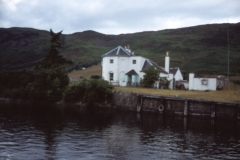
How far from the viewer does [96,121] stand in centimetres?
3600

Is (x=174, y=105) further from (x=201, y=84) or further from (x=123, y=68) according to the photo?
(x=123, y=68)

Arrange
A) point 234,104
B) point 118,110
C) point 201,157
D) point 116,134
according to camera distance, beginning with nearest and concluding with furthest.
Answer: point 201,157 < point 116,134 < point 234,104 < point 118,110

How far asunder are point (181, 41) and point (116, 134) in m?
166

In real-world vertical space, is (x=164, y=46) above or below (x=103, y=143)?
above

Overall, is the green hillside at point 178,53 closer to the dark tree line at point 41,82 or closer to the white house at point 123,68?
the white house at point 123,68

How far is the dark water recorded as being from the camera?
20422mm

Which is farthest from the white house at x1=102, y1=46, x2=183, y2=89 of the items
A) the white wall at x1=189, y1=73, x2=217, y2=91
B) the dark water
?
the dark water

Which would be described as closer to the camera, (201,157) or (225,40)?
(201,157)

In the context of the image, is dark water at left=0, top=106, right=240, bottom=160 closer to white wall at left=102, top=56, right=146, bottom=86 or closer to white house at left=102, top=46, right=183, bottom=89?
white house at left=102, top=46, right=183, bottom=89

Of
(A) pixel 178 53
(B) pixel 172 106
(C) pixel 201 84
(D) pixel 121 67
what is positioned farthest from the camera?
(A) pixel 178 53

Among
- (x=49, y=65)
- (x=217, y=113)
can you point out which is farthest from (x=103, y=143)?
(x=49, y=65)

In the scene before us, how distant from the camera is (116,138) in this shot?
26094mm

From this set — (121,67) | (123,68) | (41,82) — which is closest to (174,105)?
(123,68)

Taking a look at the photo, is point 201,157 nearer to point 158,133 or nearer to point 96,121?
point 158,133
